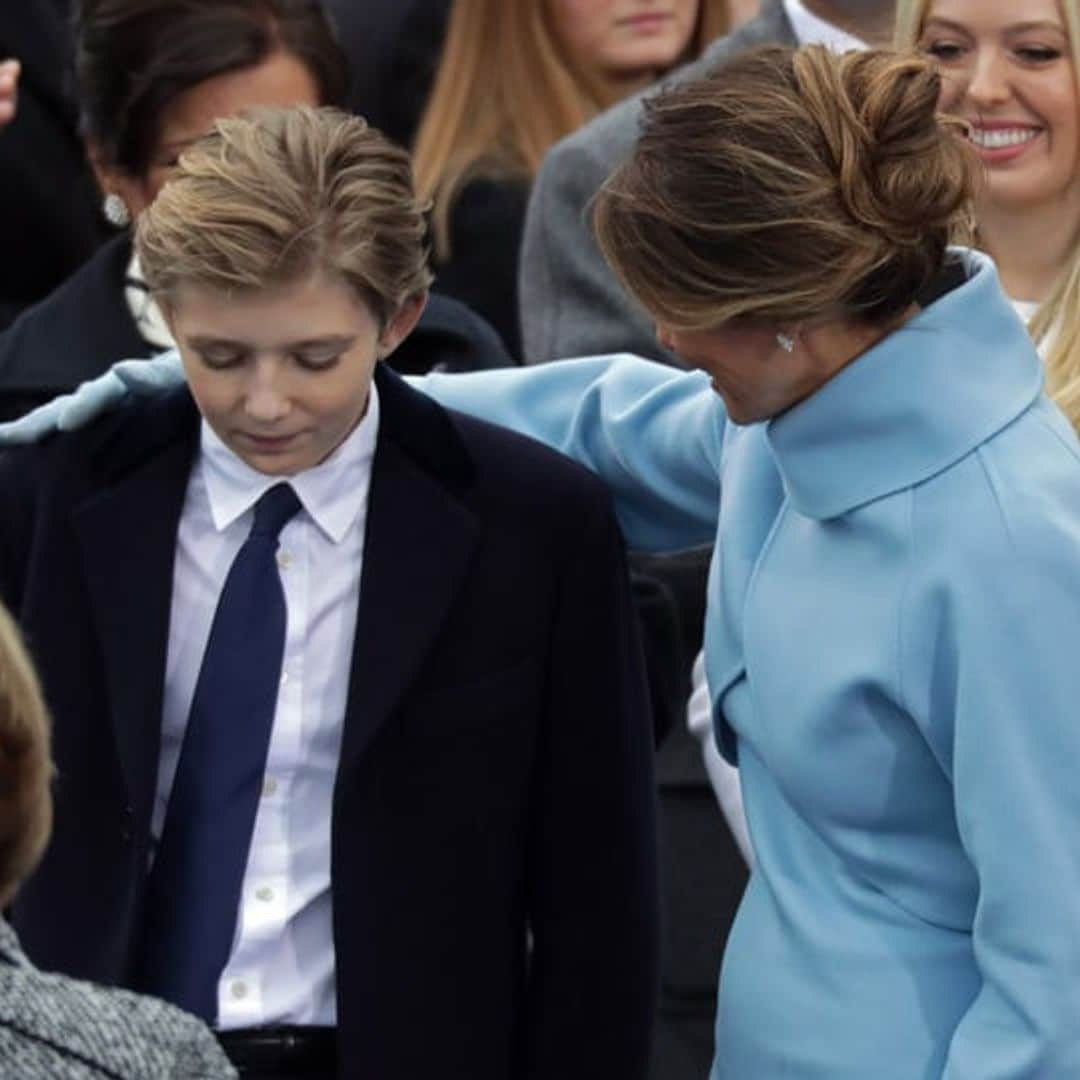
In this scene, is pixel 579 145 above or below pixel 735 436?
below

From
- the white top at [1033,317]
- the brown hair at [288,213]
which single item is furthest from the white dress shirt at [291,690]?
the white top at [1033,317]

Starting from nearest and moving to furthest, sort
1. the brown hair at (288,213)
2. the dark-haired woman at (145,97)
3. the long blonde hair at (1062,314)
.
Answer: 1. the brown hair at (288,213)
2. the long blonde hair at (1062,314)
3. the dark-haired woman at (145,97)

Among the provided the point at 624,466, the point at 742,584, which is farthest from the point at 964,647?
the point at 624,466

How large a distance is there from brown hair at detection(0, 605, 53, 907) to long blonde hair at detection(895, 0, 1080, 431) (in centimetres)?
156

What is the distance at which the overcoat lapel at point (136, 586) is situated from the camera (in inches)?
133

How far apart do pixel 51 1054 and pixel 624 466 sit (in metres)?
1.30

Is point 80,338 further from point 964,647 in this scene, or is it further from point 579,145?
point 964,647

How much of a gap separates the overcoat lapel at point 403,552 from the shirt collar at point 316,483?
2 cm

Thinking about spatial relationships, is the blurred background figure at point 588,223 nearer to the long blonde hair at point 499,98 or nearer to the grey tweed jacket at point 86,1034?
the long blonde hair at point 499,98

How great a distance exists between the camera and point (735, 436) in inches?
135

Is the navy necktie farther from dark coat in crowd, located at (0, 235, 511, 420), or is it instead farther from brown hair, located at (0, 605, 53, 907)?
brown hair, located at (0, 605, 53, 907)

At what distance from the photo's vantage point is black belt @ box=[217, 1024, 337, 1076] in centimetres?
338

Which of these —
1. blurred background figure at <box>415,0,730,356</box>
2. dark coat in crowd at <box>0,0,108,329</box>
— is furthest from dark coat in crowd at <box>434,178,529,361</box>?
dark coat in crowd at <box>0,0,108,329</box>

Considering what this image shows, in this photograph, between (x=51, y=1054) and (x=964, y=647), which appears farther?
(x=964, y=647)
